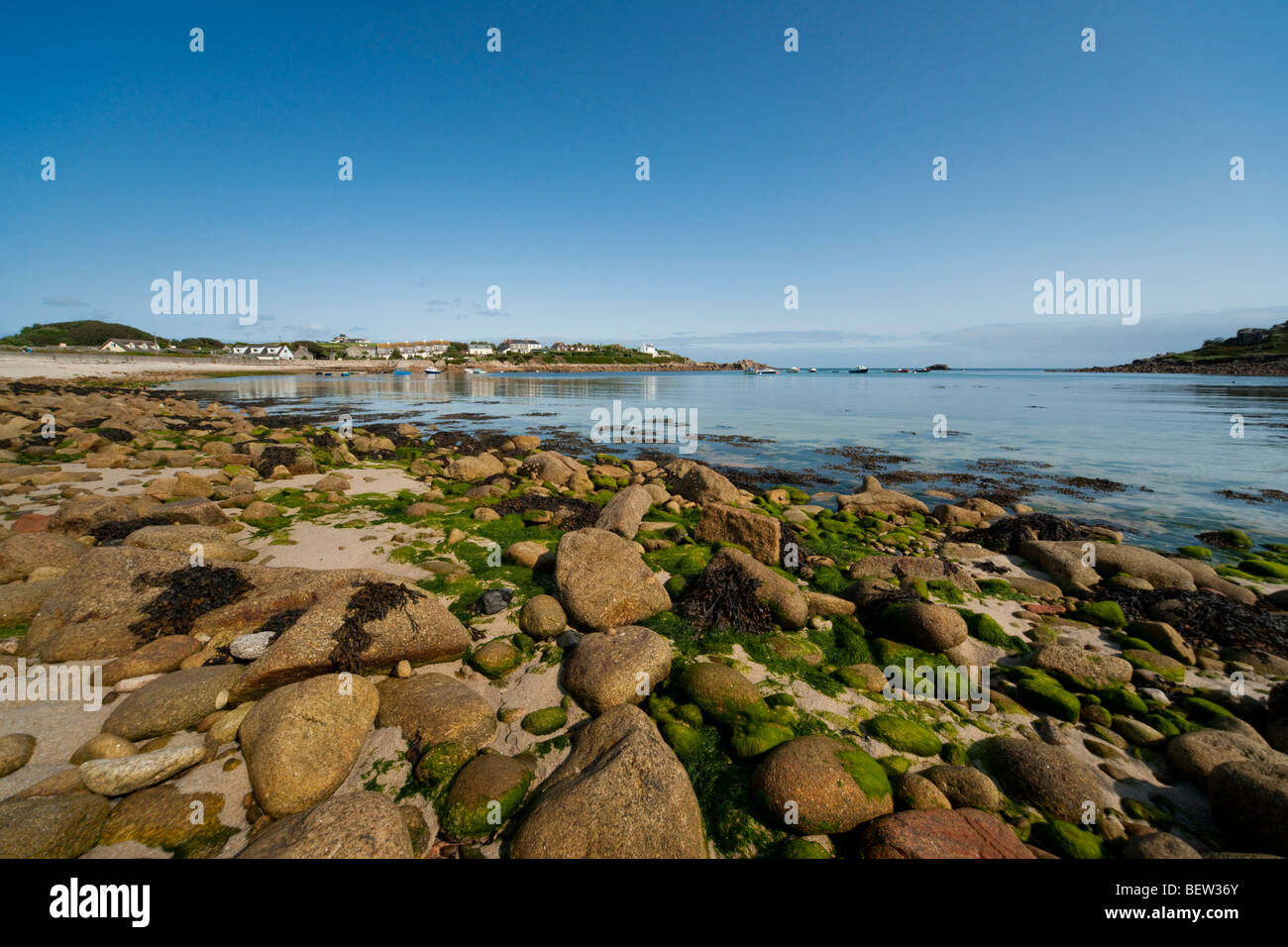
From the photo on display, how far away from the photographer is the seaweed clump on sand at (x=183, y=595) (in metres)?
5.50

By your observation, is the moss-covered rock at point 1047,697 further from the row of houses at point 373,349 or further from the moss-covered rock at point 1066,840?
the row of houses at point 373,349

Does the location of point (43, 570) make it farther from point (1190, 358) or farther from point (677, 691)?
point (1190, 358)

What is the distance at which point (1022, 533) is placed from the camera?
1063cm

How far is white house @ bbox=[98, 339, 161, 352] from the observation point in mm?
102000

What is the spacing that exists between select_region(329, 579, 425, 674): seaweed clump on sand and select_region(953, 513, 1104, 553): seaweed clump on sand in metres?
12.2

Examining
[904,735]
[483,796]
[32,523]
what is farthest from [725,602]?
[32,523]

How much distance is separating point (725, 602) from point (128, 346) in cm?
17113

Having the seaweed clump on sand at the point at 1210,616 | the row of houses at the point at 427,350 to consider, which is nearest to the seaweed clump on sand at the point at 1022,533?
the seaweed clump on sand at the point at 1210,616

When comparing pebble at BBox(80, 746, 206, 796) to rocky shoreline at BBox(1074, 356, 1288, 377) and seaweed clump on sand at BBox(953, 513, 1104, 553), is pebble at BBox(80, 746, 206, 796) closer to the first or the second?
seaweed clump on sand at BBox(953, 513, 1104, 553)

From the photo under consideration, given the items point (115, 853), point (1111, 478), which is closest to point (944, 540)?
point (1111, 478)

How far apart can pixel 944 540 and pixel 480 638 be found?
35.2 ft

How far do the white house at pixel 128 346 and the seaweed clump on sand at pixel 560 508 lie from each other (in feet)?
477

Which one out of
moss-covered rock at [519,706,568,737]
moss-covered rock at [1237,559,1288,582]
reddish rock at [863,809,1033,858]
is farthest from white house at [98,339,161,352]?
moss-covered rock at [1237,559,1288,582]
